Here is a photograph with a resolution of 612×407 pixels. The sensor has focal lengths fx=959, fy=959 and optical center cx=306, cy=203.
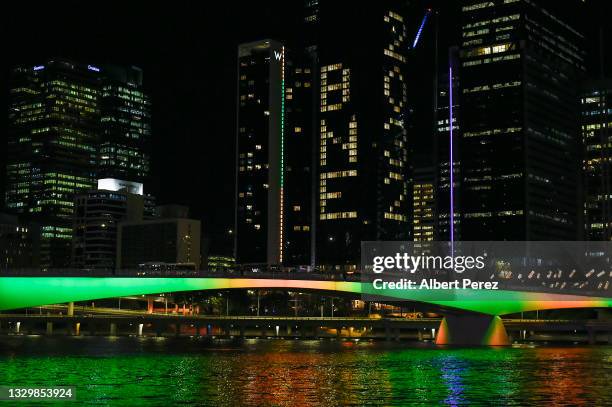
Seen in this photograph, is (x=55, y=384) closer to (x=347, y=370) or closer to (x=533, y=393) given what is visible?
(x=347, y=370)

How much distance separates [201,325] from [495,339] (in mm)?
91264

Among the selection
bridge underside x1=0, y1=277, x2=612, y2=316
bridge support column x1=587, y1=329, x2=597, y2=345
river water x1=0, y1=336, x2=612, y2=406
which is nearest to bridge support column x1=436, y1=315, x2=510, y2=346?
bridge underside x1=0, y1=277, x2=612, y2=316

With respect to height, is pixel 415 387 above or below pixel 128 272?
below

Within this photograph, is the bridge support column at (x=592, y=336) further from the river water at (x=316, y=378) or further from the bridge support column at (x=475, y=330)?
the river water at (x=316, y=378)

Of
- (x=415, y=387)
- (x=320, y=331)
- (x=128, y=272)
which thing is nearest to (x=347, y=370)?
(x=415, y=387)

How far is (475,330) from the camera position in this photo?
10369 cm

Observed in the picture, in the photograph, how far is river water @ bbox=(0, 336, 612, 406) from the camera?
4866 cm

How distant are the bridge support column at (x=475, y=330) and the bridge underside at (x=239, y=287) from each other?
7.04ft

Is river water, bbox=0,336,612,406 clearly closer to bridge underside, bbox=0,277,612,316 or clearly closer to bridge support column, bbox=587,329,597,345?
bridge underside, bbox=0,277,612,316

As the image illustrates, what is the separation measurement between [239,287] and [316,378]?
3169cm

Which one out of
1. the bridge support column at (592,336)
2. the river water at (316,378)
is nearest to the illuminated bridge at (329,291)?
the river water at (316,378)

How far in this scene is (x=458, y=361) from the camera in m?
77.6

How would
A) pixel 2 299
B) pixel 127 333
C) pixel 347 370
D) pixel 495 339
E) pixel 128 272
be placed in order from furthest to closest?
pixel 127 333 < pixel 495 339 < pixel 128 272 < pixel 2 299 < pixel 347 370

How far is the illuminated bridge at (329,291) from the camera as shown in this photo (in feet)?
274
